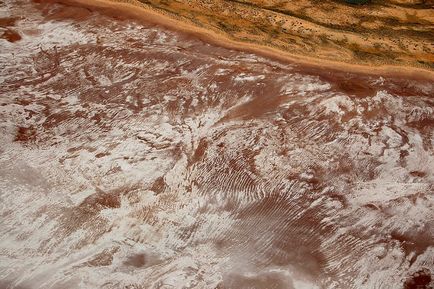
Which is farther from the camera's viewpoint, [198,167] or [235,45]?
[235,45]

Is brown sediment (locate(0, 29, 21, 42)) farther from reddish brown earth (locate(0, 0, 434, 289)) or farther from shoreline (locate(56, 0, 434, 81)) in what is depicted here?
shoreline (locate(56, 0, 434, 81))

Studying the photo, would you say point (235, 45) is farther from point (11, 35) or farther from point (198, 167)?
point (11, 35)

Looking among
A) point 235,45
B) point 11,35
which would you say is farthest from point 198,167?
point 11,35

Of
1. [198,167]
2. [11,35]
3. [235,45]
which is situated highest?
[235,45]

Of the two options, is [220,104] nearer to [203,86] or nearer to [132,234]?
[203,86]

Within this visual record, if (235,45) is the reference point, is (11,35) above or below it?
below

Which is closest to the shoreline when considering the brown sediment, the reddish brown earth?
the reddish brown earth

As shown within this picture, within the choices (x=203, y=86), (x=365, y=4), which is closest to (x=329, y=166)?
(x=203, y=86)
